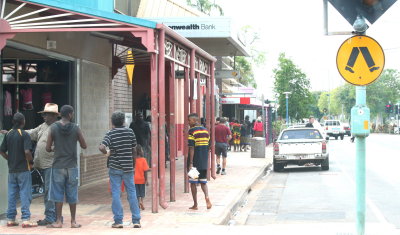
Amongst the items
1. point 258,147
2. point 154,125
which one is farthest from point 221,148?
point 258,147

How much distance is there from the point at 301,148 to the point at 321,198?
280 inches

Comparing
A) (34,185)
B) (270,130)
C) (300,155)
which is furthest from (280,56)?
(34,185)

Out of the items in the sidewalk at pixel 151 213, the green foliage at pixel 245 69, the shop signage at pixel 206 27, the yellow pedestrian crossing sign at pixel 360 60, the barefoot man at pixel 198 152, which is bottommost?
the sidewalk at pixel 151 213

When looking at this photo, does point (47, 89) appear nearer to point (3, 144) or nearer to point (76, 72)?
point (76, 72)

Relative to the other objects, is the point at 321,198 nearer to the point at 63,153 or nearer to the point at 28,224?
the point at 63,153

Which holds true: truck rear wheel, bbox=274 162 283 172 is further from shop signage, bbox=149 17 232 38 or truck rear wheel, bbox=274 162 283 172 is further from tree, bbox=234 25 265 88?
tree, bbox=234 25 265 88

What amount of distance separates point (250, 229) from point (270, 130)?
117 feet

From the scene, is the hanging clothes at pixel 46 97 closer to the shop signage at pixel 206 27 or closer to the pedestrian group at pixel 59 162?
the pedestrian group at pixel 59 162

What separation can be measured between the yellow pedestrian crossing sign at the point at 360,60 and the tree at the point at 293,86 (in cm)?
4588

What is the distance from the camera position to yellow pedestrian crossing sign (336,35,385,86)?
713 cm

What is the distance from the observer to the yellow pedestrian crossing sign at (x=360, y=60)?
7129mm

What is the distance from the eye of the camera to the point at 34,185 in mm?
12570

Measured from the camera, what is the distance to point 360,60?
714cm

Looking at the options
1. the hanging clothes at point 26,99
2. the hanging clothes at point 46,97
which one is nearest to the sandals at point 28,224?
the hanging clothes at point 26,99
